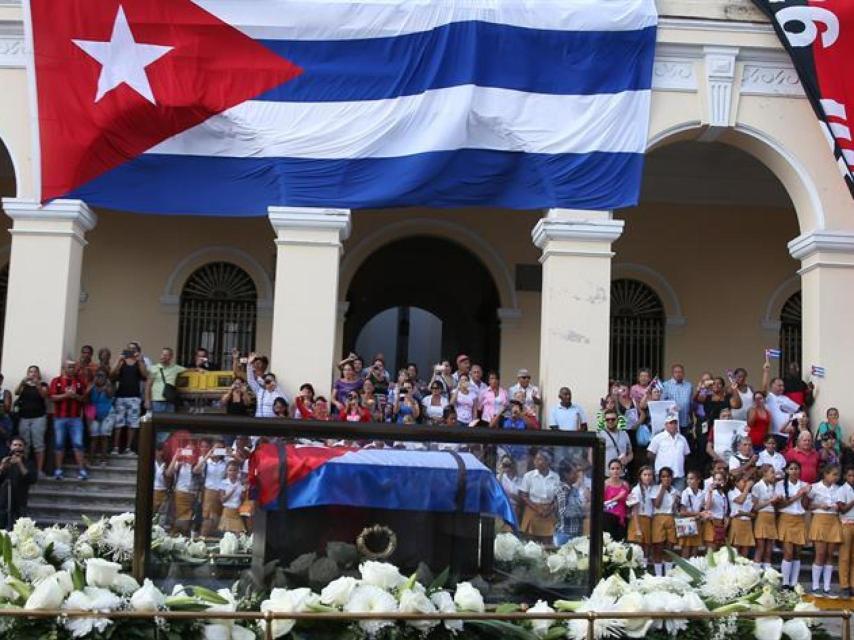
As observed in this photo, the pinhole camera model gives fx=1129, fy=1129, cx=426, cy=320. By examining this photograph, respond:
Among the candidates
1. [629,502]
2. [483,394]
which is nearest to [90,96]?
[483,394]

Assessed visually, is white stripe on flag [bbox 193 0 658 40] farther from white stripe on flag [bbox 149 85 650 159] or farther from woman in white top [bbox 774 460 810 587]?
woman in white top [bbox 774 460 810 587]

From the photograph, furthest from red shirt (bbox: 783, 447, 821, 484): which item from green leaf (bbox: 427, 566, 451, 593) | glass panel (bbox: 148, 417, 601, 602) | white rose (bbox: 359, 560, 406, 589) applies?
white rose (bbox: 359, 560, 406, 589)

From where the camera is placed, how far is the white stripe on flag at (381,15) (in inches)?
524

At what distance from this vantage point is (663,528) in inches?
447

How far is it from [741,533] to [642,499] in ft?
3.93

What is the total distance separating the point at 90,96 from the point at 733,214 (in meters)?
10.1

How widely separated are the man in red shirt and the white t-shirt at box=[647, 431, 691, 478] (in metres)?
6.43

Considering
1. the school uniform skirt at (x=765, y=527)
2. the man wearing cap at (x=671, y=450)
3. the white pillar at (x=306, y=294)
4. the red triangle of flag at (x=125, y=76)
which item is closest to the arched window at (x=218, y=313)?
the white pillar at (x=306, y=294)

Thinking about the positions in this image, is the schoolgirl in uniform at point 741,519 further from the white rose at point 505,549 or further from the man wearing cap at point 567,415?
the white rose at point 505,549

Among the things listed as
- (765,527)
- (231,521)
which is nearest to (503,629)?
(231,521)

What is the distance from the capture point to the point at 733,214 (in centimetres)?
1792

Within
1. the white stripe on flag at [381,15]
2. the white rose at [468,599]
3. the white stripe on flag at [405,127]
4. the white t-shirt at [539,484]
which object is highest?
the white stripe on flag at [381,15]

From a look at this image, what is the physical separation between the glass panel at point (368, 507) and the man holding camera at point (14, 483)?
726 centimetres

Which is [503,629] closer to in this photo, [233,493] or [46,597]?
[233,493]
